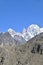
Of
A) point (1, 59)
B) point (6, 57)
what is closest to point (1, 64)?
point (1, 59)

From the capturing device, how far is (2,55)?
618 ft

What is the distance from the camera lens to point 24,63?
194000 mm

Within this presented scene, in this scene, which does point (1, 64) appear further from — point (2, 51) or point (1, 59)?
point (2, 51)

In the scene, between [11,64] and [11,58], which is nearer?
[11,64]

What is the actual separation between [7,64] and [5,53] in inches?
711

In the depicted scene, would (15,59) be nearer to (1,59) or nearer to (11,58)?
(11,58)

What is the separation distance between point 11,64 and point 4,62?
5875mm

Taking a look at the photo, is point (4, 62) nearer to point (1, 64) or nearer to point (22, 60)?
point (1, 64)

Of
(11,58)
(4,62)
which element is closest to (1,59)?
(4,62)

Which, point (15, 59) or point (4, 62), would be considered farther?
point (15, 59)

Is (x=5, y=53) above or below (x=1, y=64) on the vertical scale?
above

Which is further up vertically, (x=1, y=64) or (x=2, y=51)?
(x=2, y=51)

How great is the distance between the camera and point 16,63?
185 metres

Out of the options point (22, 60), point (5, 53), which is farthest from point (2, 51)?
point (22, 60)
